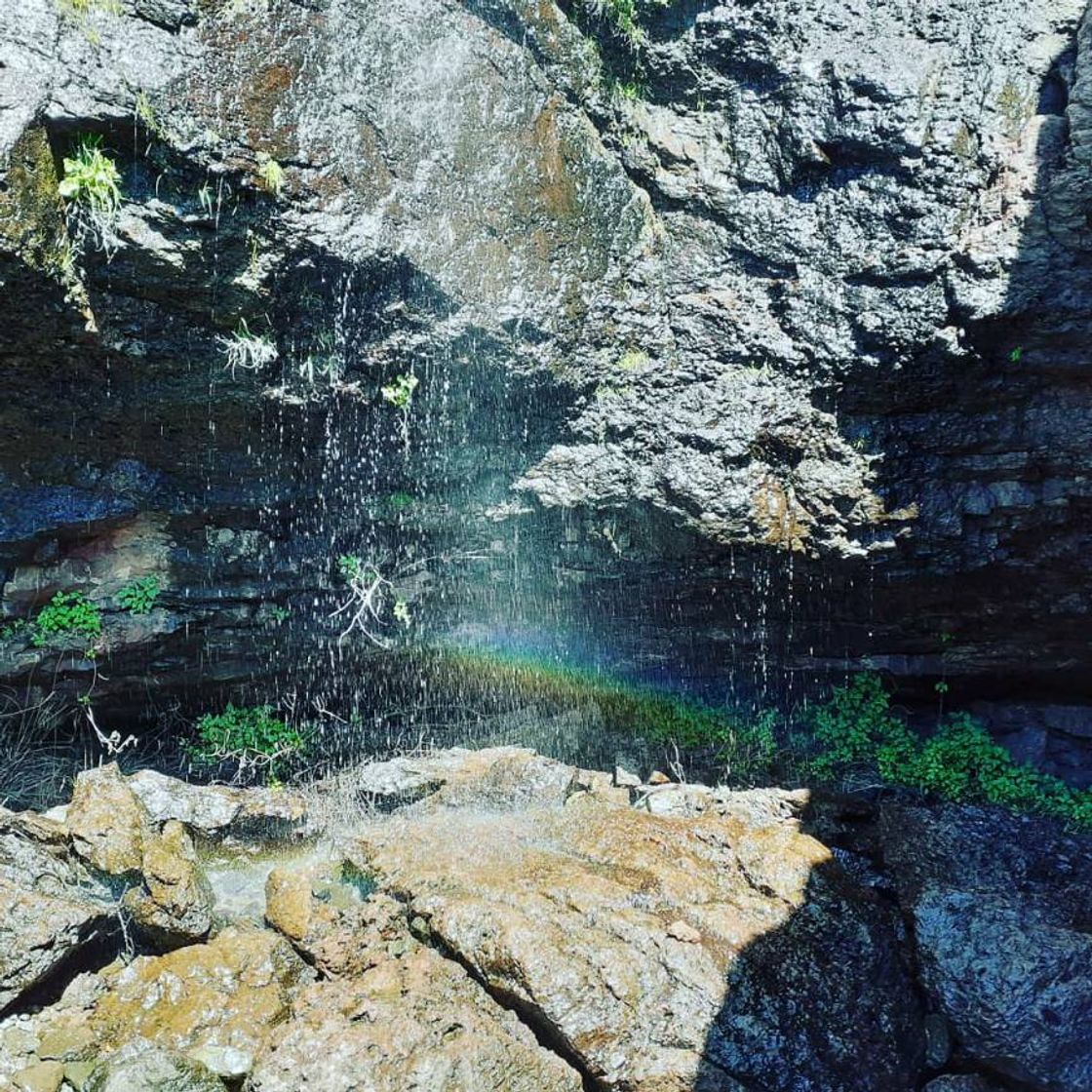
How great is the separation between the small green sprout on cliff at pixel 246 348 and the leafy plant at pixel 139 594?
1.84m

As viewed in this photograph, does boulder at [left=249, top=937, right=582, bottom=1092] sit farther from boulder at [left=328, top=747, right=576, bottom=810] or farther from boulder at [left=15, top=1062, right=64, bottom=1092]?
boulder at [left=328, top=747, right=576, bottom=810]

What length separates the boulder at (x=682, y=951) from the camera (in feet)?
13.2

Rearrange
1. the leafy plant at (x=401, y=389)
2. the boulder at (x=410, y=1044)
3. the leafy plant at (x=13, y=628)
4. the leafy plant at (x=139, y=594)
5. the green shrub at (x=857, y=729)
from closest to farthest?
the boulder at (x=410, y=1044) < the leafy plant at (x=401, y=389) < the leafy plant at (x=13, y=628) < the leafy plant at (x=139, y=594) < the green shrub at (x=857, y=729)

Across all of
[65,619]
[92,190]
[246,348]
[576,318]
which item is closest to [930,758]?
[576,318]

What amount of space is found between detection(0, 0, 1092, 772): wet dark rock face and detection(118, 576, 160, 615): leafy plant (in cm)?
11

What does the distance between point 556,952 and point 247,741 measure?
3520mm

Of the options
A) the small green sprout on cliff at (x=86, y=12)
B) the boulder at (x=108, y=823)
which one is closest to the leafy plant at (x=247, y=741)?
the boulder at (x=108, y=823)

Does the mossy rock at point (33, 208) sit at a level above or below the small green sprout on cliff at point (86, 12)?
below

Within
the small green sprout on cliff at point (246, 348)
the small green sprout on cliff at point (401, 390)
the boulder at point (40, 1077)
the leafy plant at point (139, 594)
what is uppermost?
the small green sprout on cliff at point (246, 348)

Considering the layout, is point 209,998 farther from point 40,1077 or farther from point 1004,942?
point 1004,942

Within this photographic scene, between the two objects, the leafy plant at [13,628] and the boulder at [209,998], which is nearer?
the boulder at [209,998]

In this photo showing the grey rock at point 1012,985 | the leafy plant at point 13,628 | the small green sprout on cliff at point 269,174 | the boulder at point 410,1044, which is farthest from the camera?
the leafy plant at point 13,628

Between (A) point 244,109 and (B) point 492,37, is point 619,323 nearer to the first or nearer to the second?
(B) point 492,37

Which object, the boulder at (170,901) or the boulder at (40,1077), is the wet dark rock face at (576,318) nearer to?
the boulder at (170,901)
